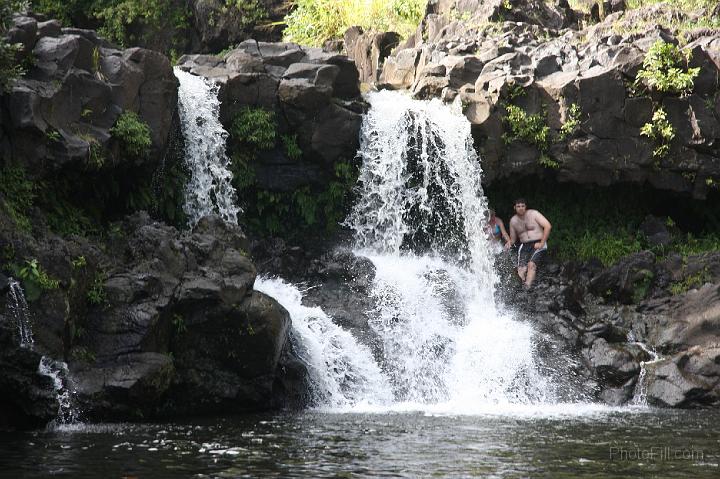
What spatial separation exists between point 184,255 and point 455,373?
536 cm

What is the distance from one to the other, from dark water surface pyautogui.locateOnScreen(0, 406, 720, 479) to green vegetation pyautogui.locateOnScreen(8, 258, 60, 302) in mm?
1801

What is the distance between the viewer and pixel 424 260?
18656mm

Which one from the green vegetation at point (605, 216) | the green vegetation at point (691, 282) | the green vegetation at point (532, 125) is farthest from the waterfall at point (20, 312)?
the green vegetation at point (691, 282)

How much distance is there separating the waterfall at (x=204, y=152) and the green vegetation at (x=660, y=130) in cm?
925

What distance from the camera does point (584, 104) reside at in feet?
63.4

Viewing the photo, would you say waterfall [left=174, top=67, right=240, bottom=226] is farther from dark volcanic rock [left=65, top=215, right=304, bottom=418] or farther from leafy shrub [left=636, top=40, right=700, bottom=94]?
leafy shrub [left=636, top=40, right=700, bottom=94]

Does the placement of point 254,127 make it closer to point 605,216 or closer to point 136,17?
point 605,216

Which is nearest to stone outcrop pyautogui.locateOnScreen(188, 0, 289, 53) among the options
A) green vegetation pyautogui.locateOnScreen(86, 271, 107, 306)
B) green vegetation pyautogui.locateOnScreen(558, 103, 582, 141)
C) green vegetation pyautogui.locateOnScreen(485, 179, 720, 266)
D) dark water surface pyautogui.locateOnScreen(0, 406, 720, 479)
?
green vegetation pyautogui.locateOnScreen(485, 179, 720, 266)

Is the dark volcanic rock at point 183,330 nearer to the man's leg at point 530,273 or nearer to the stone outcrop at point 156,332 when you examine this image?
the stone outcrop at point 156,332

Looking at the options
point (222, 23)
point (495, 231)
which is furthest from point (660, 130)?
point (222, 23)

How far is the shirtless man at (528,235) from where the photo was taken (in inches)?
729

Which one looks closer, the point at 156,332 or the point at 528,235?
the point at 156,332

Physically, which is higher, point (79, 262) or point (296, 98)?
point (296, 98)

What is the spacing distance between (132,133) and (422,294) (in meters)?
6.21
